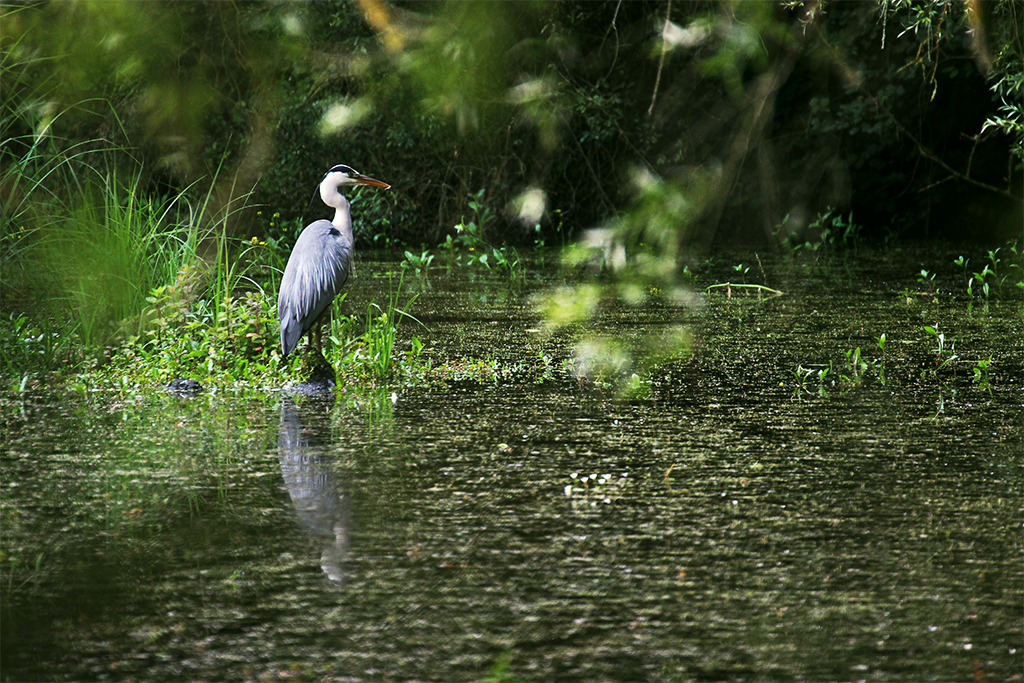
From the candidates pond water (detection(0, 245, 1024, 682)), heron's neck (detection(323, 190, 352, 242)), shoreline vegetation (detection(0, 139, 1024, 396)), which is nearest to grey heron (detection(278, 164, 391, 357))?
heron's neck (detection(323, 190, 352, 242))

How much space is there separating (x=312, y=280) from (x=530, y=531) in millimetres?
2025

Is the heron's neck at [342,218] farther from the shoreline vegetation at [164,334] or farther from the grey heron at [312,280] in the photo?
the shoreline vegetation at [164,334]

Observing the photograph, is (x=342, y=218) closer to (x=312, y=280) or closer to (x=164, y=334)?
(x=312, y=280)

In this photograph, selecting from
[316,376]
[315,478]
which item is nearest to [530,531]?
[315,478]

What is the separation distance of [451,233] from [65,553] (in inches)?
286

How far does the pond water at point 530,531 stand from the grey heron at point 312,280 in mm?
278

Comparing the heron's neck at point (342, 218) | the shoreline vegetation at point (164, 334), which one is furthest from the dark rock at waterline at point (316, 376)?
the heron's neck at point (342, 218)

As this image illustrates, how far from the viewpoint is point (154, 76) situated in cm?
202

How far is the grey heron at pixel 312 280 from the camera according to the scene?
4273 mm

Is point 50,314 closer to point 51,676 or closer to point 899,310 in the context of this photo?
point 51,676

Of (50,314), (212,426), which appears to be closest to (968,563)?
(212,426)

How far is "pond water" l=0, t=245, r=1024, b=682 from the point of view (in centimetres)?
192

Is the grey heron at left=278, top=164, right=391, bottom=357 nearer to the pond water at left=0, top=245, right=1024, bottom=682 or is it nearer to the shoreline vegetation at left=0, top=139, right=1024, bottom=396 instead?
the shoreline vegetation at left=0, top=139, right=1024, bottom=396

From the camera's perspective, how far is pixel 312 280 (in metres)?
4.36
